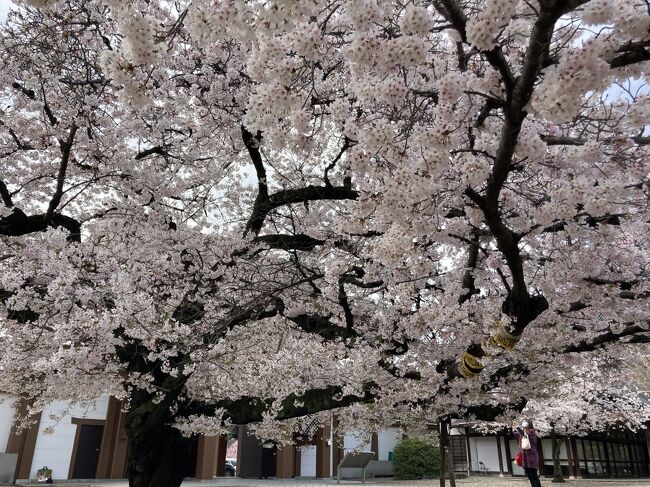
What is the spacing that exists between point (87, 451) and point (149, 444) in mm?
11672

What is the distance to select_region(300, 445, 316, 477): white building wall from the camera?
2177 cm

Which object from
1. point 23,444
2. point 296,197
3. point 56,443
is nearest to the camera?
point 296,197

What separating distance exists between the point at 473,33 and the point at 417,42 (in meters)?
0.39

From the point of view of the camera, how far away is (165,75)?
20.9 feet

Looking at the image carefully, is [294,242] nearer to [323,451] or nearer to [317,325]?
[317,325]

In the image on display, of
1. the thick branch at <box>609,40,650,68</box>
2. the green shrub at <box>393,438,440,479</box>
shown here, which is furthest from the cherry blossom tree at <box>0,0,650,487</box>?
the green shrub at <box>393,438,440,479</box>

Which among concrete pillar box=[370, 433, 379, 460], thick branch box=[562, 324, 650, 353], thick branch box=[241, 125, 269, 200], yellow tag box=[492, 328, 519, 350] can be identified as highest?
thick branch box=[241, 125, 269, 200]

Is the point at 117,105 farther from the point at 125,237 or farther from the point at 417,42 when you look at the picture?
the point at 417,42

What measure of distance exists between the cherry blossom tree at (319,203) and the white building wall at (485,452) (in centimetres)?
1528

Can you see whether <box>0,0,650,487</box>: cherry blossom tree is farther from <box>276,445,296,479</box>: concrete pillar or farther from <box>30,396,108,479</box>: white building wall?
<box>276,445,296,479</box>: concrete pillar

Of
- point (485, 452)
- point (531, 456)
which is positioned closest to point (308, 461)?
point (485, 452)

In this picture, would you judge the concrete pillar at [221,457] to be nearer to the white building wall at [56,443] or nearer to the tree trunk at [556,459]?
the white building wall at [56,443]

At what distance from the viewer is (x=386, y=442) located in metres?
24.7

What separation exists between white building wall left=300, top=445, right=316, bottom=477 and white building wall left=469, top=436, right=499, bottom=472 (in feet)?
27.3
